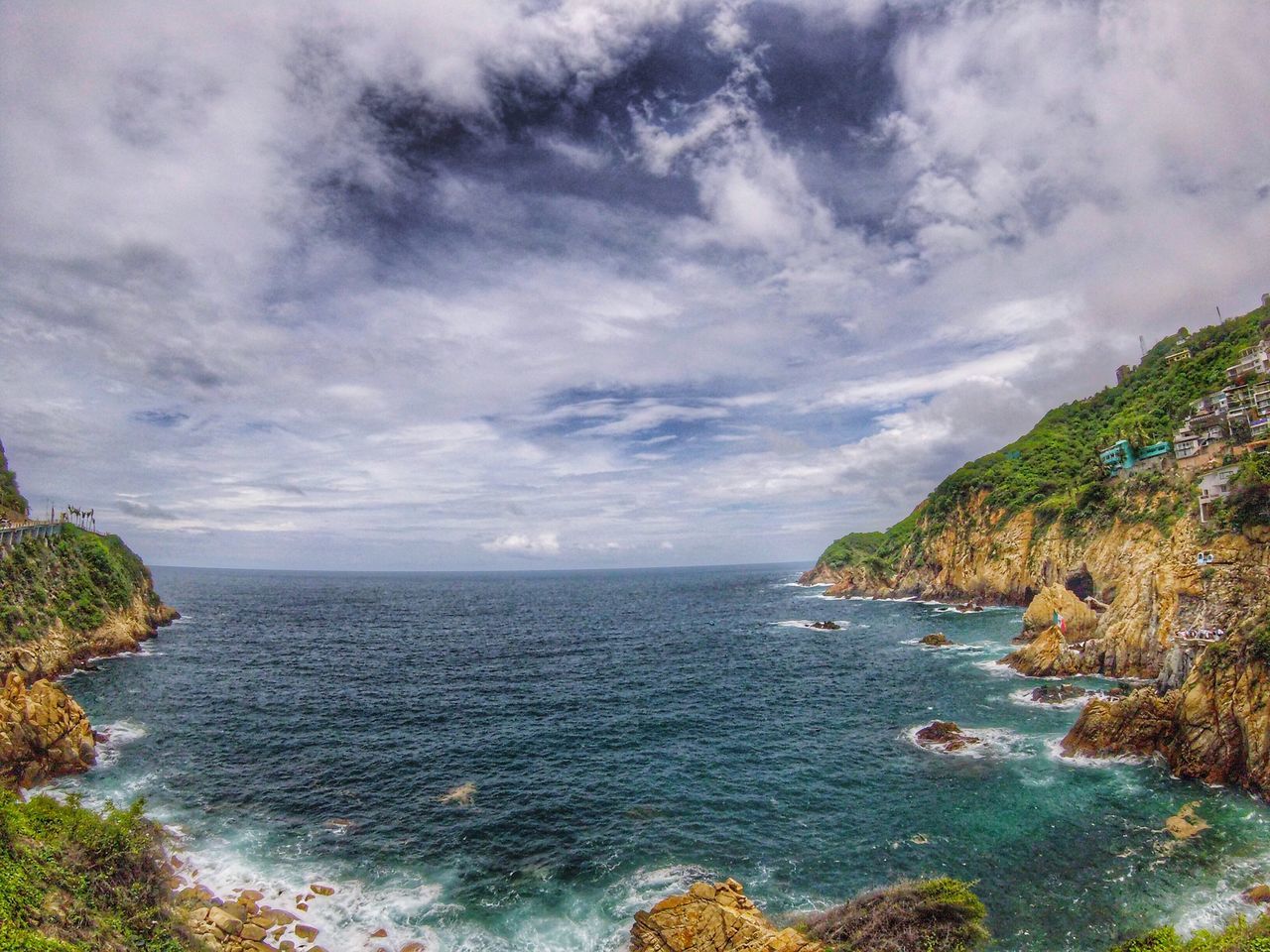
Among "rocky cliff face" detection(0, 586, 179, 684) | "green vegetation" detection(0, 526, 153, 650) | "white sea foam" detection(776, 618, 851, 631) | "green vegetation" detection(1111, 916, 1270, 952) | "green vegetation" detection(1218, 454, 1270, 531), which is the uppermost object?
"green vegetation" detection(1218, 454, 1270, 531)

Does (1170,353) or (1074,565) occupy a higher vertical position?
(1170,353)

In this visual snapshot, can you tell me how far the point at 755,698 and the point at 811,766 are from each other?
20.3 meters

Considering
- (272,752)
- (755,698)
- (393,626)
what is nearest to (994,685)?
(755,698)

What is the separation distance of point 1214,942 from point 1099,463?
335ft

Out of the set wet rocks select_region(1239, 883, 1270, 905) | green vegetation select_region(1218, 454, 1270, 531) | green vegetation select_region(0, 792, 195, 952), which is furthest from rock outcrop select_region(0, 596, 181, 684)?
green vegetation select_region(1218, 454, 1270, 531)

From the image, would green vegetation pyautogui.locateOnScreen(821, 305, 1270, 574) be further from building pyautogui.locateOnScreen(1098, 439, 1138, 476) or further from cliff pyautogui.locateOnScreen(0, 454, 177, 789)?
cliff pyautogui.locateOnScreen(0, 454, 177, 789)

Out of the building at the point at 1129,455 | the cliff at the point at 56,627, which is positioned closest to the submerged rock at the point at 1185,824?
the building at the point at 1129,455

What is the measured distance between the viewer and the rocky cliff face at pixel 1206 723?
126 feet

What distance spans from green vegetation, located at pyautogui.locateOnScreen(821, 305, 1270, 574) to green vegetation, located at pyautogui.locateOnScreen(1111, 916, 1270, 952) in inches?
2151

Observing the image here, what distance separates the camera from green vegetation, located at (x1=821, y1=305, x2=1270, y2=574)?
81625 millimetres

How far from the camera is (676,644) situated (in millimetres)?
103875

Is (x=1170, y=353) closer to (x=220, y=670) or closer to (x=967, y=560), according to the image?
(x=967, y=560)

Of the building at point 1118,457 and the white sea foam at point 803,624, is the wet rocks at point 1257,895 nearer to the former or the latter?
the building at point 1118,457

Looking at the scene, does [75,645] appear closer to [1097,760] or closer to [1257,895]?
[1097,760]
